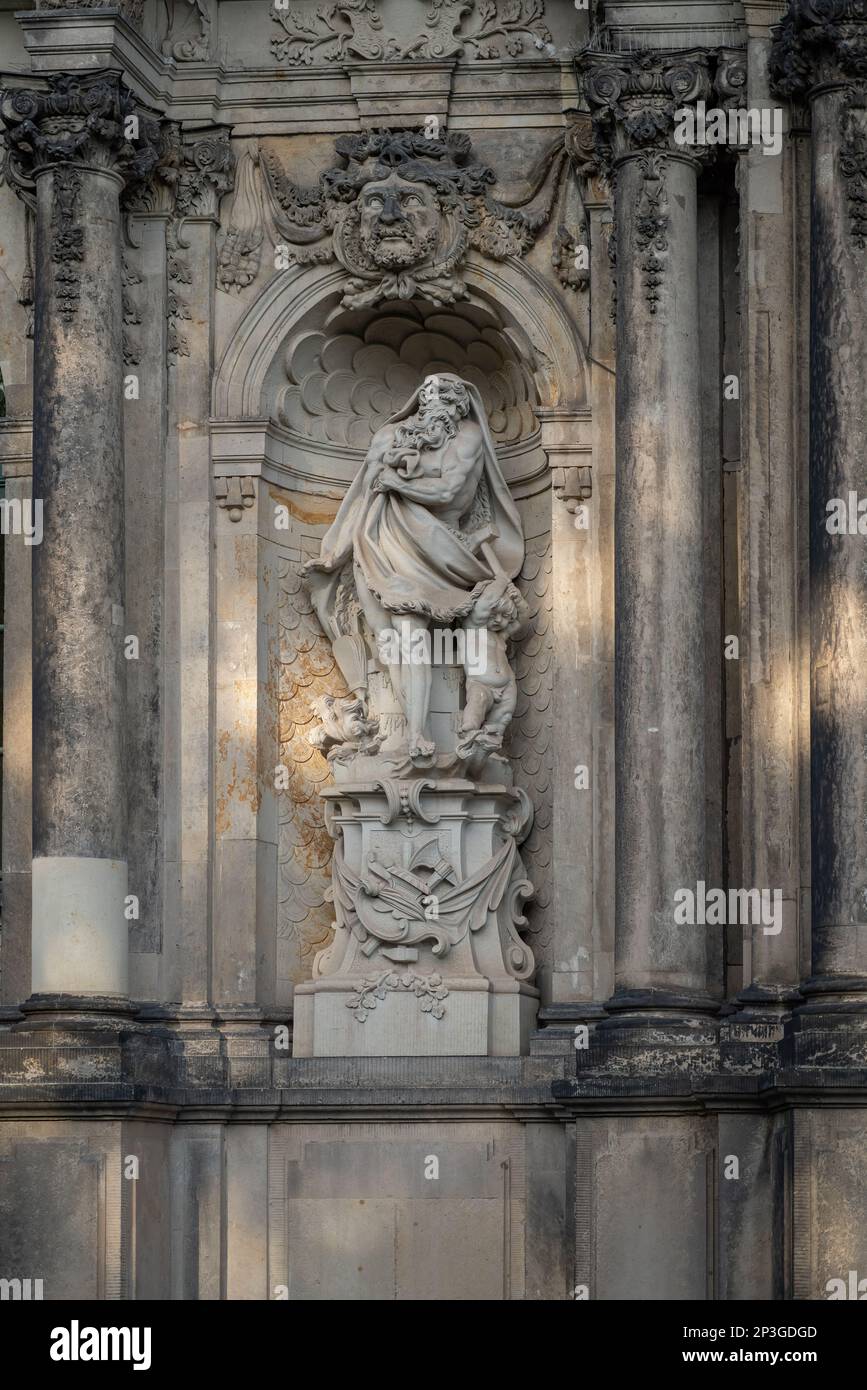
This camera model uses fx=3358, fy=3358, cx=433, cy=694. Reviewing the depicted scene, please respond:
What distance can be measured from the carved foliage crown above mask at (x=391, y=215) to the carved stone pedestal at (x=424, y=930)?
3.42 metres

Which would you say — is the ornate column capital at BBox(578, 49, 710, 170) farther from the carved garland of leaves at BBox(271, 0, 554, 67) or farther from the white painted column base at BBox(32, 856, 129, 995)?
the white painted column base at BBox(32, 856, 129, 995)

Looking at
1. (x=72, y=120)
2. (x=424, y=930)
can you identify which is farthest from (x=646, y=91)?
(x=424, y=930)

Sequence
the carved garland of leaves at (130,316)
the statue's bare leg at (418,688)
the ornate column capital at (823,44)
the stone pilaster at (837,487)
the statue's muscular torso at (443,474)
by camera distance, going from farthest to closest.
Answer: the carved garland of leaves at (130,316) → the statue's muscular torso at (443,474) → the statue's bare leg at (418,688) → the ornate column capital at (823,44) → the stone pilaster at (837,487)

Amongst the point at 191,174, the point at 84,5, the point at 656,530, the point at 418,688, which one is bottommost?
the point at 418,688

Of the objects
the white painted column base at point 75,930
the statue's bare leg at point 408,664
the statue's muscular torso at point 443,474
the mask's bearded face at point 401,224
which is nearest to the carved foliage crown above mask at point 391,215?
the mask's bearded face at point 401,224

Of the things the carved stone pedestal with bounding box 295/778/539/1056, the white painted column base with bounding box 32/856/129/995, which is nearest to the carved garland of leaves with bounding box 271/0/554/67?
the carved stone pedestal with bounding box 295/778/539/1056

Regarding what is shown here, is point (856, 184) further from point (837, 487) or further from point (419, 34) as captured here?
point (419, 34)

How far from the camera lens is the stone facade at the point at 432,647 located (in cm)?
2088

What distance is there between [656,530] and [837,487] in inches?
53.4

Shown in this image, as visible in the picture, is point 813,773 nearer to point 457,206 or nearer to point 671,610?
point 671,610

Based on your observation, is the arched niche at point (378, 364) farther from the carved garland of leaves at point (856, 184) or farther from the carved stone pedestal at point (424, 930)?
the carved garland of leaves at point (856, 184)

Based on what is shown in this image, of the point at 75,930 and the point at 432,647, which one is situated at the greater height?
the point at 432,647

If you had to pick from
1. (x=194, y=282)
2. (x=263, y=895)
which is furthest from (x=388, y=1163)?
(x=194, y=282)

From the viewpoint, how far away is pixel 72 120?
2206cm
